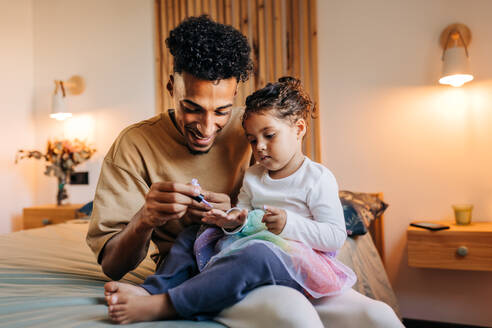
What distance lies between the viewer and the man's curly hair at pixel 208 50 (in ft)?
3.44

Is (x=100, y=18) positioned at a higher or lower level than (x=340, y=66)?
higher

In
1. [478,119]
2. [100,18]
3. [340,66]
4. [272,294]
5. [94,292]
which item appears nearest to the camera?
[272,294]

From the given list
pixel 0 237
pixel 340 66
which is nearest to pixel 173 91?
pixel 0 237

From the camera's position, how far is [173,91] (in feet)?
3.81

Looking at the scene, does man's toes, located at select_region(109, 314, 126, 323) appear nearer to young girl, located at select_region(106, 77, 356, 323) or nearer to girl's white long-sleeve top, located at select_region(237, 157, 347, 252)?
young girl, located at select_region(106, 77, 356, 323)

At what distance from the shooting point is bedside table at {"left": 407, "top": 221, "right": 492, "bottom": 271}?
192 centimetres

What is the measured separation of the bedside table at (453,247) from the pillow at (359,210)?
0.75 feet

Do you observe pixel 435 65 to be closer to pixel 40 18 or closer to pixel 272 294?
pixel 272 294

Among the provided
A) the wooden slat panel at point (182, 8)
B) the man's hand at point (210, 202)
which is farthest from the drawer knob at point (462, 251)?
the wooden slat panel at point (182, 8)

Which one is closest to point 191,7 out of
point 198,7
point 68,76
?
point 198,7

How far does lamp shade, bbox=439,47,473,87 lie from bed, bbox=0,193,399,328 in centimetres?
96

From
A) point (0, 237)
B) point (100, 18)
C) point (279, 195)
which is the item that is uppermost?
point (100, 18)

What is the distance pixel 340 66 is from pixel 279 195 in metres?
1.67

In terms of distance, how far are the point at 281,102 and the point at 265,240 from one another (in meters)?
0.47
